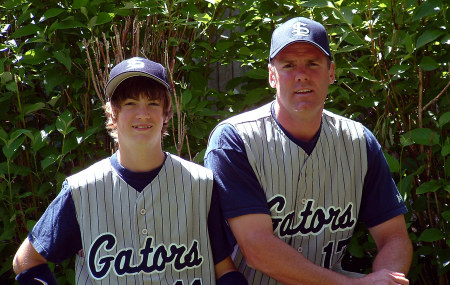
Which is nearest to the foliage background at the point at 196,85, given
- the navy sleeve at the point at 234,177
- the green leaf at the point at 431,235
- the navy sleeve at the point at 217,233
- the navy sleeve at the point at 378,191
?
the green leaf at the point at 431,235

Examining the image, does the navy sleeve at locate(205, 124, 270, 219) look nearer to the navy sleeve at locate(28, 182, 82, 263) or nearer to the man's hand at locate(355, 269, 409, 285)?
the man's hand at locate(355, 269, 409, 285)

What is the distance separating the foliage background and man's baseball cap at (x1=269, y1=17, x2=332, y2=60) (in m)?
0.29

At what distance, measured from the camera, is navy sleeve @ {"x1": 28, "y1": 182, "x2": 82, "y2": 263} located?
2.76 metres

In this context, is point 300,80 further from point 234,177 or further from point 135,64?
point 135,64

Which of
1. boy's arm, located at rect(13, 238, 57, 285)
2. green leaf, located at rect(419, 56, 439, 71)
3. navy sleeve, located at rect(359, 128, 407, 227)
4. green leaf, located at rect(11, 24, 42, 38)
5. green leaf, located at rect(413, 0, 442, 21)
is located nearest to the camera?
boy's arm, located at rect(13, 238, 57, 285)

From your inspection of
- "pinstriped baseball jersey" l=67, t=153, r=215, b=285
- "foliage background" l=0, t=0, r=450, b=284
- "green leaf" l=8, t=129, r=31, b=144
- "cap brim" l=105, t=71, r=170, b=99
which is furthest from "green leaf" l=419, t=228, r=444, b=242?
"green leaf" l=8, t=129, r=31, b=144

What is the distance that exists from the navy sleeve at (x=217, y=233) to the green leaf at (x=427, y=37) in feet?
3.92

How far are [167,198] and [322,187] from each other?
2.25ft

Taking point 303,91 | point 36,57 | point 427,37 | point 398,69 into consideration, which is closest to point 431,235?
point 398,69

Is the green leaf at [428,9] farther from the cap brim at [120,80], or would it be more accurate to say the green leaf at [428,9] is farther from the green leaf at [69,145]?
the green leaf at [69,145]

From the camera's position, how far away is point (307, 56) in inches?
120

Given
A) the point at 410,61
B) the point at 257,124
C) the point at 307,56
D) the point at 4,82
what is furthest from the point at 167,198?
the point at 410,61

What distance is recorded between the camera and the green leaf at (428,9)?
10.8ft

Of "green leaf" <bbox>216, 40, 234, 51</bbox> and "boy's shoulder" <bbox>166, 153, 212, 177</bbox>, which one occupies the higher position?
"green leaf" <bbox>216, 40, 234, 51</bbox>
